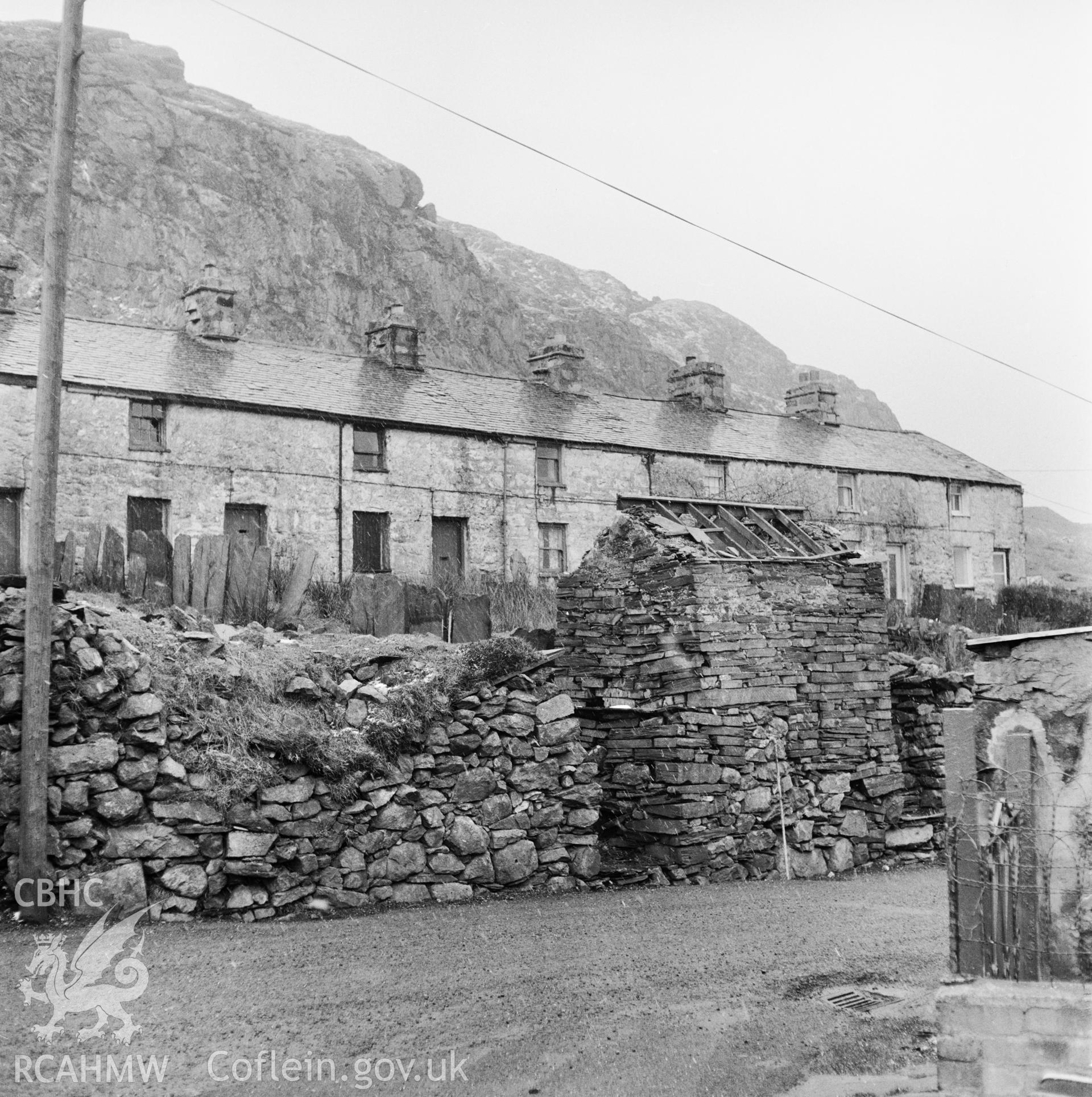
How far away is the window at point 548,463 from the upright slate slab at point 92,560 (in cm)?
1526

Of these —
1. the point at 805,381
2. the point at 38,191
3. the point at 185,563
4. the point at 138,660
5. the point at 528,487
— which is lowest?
the point at 138,660

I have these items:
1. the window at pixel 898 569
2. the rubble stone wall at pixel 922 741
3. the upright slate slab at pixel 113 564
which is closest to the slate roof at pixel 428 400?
the window at pixel 898 569

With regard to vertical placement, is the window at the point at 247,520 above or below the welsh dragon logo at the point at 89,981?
above

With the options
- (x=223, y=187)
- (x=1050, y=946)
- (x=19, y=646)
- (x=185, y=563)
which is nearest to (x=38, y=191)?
(x=223, y=187)

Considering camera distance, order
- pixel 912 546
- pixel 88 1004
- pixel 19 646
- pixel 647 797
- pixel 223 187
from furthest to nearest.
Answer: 1. pixel 223 187
2. pixel 912 546
3. pixel 647 797
4. pixel 19 646
5. pixel 88 1004

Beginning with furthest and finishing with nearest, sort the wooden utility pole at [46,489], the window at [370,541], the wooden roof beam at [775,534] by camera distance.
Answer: the window at [370,541] < the wooden roof beam at [775,534] < the wooden utility pole at [46,489]

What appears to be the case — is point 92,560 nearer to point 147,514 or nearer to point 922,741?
point 147,514

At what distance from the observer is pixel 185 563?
49.6 feet

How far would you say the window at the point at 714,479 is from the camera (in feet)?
105

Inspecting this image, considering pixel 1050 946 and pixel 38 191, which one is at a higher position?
pixel 38 191

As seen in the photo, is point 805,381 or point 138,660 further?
point 805,381

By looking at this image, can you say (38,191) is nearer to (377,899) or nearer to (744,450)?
(744,450)

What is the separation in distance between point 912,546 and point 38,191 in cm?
5299

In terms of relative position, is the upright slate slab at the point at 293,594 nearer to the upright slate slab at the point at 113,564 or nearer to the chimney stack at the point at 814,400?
the upright slate slab at the point at 113,564
